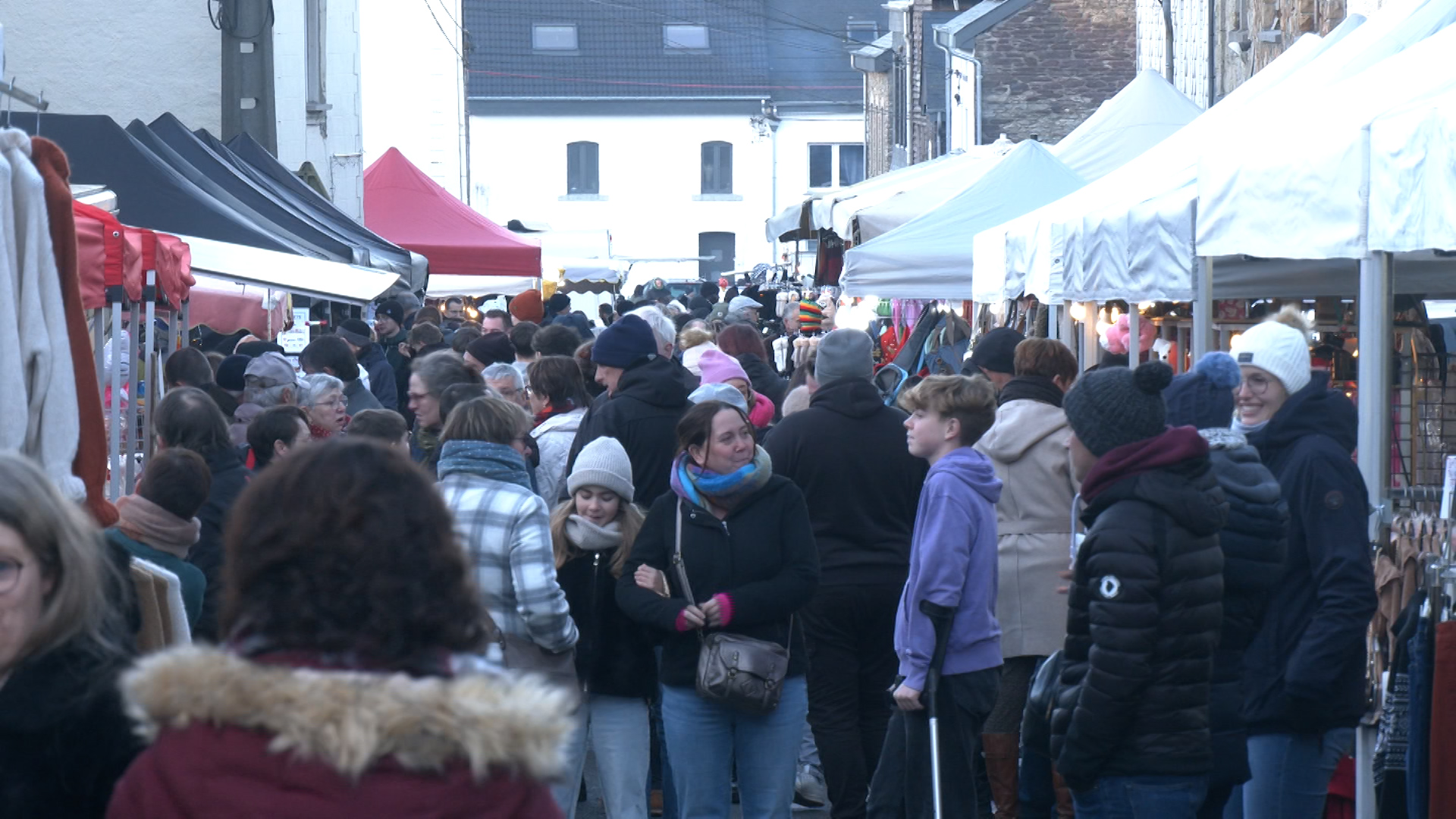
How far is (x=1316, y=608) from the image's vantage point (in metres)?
4.62

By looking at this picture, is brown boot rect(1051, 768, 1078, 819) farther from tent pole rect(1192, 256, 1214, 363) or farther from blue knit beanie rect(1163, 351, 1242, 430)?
blue knit beanie rect(1163, 351, 1242, 430)

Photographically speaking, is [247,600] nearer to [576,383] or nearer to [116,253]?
[116,253]

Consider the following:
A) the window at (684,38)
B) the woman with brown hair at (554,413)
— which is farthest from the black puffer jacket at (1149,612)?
the window at (684,38)

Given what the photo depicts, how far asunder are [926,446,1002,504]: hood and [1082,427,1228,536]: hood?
4.49ft

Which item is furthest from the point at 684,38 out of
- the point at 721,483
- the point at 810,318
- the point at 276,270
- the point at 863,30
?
the point at 721,483

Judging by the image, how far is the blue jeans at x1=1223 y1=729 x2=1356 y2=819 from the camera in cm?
470

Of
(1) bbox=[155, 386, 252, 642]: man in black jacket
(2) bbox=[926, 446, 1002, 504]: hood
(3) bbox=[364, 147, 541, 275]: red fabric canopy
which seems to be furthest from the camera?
(3) bbox=[364, 147, 541, 275]: red fabric canopy

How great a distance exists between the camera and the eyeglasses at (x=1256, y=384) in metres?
5.06

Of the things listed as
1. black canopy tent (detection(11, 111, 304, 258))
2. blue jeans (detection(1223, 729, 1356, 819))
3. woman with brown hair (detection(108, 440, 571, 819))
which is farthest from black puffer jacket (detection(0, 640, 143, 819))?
black canopy tent (detection(11, 111, 304, 258))

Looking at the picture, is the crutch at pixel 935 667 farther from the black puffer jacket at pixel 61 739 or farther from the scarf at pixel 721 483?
the black puffer jacket at pixel 61 739

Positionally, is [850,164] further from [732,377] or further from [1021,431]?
[1021,431]

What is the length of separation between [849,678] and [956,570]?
103 cm

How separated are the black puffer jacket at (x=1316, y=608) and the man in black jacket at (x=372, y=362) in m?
7.32

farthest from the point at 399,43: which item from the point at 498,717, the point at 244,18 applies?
the point at 498,717
